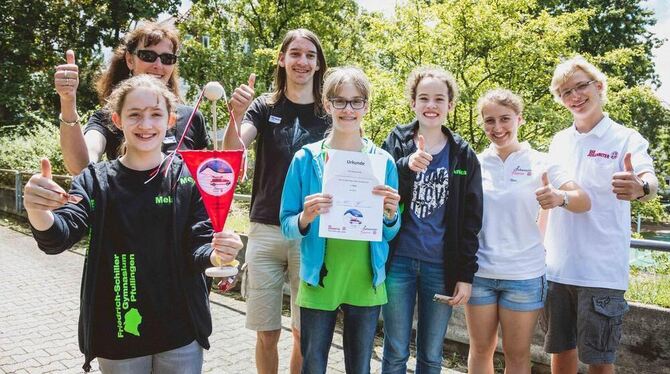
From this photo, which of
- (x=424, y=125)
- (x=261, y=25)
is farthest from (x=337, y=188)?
(x=261, y=25)

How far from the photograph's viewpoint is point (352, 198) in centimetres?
266

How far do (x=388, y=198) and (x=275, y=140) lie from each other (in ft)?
3.51

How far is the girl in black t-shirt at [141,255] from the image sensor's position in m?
2.25

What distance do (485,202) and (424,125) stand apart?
0.64m

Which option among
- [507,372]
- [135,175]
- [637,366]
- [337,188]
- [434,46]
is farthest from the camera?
[434,46]

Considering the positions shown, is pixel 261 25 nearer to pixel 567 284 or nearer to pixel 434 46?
pixel 434 46

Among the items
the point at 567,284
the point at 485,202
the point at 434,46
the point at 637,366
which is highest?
the point at 434,46

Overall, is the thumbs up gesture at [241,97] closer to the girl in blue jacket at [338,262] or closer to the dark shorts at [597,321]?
the girl in blue jacket at [338,262]

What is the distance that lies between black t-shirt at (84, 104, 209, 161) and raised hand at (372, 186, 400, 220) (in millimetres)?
1187

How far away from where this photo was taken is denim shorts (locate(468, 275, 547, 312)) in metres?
3.04

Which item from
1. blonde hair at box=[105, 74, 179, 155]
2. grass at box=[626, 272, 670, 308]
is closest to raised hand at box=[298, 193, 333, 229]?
blonde hair at box=[105, 74, 179, 155]

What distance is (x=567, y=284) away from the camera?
3.13 meters

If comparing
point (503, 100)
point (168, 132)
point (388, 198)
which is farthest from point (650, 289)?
point (168, 132)

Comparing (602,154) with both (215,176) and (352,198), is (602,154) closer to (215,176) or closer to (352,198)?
(352,198)
